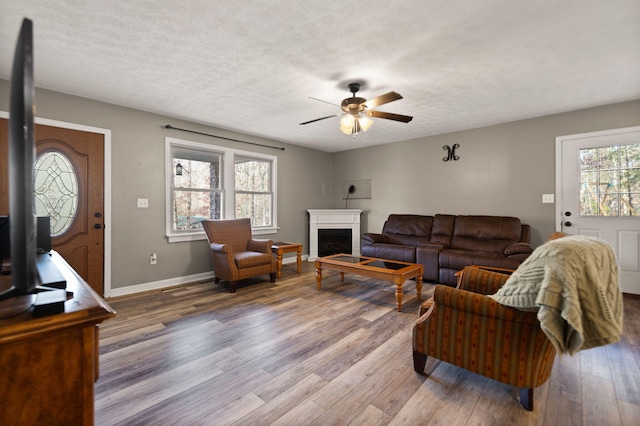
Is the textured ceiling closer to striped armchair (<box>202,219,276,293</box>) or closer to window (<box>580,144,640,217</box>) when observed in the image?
window (<box>580,144,640,217</box>)

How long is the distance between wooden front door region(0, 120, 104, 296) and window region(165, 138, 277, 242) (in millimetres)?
813

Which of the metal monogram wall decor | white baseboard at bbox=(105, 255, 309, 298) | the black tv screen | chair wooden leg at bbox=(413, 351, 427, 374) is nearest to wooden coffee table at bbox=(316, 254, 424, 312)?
chair wooden leg at bbox=(413, 351, 427, 374)

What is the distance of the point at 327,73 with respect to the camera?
112 inches

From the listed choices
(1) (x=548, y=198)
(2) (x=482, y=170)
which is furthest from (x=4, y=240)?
(1) (x=548, y=198)

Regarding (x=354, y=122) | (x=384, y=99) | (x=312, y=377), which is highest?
(x=384, y=99)

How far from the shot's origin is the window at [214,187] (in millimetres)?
4312

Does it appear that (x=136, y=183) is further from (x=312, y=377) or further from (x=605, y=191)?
(x=605, y=191)

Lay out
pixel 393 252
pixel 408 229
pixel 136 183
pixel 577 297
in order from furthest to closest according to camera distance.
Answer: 1. pixel 408 229
2. pixel 393 252
3. pixel 136 183
4. pixel 577 297

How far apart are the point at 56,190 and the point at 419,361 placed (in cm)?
402

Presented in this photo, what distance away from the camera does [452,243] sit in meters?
4.59

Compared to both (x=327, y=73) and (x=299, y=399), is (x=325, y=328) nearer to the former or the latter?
(x=299, y=399)

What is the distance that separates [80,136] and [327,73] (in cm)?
293

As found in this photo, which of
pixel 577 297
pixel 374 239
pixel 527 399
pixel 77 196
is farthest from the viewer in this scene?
pixel 374 239

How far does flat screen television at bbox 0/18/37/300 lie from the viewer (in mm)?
751
